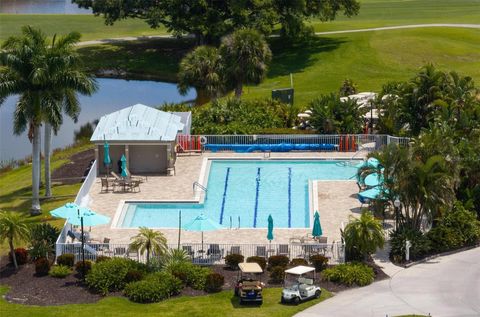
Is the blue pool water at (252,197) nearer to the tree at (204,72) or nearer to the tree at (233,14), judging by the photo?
the tree at (204,72)

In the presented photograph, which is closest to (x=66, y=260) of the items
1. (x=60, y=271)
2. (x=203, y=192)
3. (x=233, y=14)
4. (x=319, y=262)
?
(x=60, y=271)

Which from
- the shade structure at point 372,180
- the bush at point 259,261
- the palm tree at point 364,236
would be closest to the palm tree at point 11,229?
the bush at point 259,261

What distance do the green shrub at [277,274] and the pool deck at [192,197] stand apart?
14.2 feet

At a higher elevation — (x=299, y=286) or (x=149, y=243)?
(x=149, y=243)

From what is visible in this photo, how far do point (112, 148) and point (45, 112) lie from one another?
795cm

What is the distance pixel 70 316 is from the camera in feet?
115

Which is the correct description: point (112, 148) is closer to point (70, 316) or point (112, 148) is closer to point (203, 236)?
point (203, 236)

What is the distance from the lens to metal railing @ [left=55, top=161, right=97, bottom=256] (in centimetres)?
4107

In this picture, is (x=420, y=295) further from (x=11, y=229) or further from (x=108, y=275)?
(x=11, y=229)

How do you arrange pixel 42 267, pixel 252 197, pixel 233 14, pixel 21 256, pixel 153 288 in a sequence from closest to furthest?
1. pixel 153 288
2. pixel 42 267
3. pixel 21 256
4. pixel 252 197
5. pixel 233 14

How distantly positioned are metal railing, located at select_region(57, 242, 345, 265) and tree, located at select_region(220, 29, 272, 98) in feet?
94.5

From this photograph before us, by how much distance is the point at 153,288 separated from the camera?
3669cm

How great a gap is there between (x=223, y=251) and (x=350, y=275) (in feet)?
19.2

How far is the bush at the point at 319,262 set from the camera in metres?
39.6
